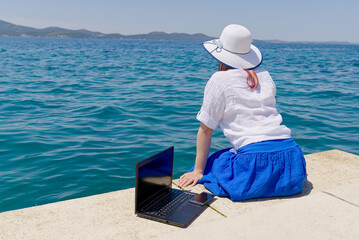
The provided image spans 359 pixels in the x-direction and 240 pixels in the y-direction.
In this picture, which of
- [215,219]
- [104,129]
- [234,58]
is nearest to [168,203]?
[215,219]

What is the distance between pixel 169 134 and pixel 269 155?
4.42m

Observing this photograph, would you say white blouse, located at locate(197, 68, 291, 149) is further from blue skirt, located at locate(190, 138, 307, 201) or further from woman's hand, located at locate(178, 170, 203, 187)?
woman's hand, located at locate(178, 170, 203, 187)

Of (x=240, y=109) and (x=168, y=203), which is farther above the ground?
(x=240, y=109)

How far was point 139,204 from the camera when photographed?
2549mm

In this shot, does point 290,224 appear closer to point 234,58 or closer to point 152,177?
point 152,177

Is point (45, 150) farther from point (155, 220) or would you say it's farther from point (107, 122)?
point (155, 220)

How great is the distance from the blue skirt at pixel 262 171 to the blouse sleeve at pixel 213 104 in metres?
0.32

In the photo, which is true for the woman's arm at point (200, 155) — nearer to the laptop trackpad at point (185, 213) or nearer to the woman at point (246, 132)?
the woman at point (246, 132)

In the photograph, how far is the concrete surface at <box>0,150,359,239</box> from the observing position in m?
2.26

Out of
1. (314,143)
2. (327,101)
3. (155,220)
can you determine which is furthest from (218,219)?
(327,101)

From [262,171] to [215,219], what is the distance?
531mm

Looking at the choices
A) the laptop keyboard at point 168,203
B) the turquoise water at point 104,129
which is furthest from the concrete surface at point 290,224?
the turquoise water at point 104,129

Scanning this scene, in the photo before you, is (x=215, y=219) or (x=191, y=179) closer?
(x=215, y=219)

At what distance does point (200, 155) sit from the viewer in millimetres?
3004
